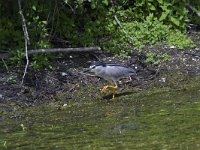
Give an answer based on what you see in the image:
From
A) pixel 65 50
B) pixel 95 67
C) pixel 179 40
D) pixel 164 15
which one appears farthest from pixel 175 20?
pixel 95 67

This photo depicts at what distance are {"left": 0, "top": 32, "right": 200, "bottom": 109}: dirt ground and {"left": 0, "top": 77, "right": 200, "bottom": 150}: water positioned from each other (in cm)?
36

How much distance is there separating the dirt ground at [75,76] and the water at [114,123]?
14.2 inches

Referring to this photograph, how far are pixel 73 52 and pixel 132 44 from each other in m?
1.32

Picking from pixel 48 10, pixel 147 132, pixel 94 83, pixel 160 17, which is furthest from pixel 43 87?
pixel 160 17

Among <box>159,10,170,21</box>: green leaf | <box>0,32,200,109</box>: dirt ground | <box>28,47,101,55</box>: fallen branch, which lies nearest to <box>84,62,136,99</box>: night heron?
<box>0,32,200,109</box>: dirt ground

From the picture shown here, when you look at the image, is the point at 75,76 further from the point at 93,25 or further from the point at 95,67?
the point at 93,25

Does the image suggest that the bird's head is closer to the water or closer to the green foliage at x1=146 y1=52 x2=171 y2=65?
the water

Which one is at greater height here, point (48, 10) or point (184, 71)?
point (48, 10)

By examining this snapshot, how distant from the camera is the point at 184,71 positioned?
12148 millimetres

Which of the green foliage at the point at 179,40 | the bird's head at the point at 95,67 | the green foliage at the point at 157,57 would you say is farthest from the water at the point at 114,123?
the green foliage at the point at 179,40

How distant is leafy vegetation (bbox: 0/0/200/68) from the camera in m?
12.2

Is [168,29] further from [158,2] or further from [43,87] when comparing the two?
[43,87]

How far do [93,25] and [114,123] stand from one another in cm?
468

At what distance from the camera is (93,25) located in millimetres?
13523
